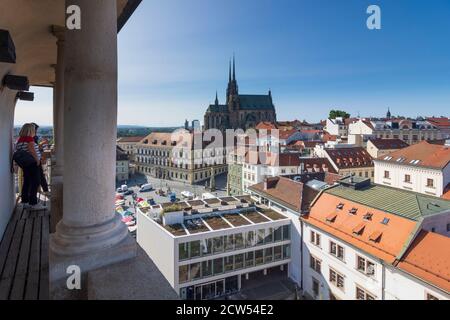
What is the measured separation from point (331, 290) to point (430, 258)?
738 centimetres

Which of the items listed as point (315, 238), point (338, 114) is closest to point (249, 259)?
point (315, 238)

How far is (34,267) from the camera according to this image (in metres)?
4.44

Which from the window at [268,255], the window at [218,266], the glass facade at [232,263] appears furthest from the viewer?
the window at [268,255]

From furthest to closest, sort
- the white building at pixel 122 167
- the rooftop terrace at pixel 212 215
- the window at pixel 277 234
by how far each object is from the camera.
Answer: the white building at pixel 122 167
the window at pixel 277 234
the rooftop terrace at pixel 212 215

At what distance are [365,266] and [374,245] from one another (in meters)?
1.42

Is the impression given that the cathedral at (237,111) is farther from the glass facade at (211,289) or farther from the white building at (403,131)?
the glass facade at (211,289)

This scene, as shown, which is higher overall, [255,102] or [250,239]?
[255,102]

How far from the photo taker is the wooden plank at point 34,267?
12.3ft

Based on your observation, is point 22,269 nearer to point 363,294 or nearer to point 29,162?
point 29,162

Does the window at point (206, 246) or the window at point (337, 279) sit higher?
the window at point (206, 246)

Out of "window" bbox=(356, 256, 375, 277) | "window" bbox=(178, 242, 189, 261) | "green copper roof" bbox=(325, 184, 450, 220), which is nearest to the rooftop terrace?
"window" bbox=(178, 242, 189, 261)

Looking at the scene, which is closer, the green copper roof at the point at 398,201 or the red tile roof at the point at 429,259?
the red tile roof at the point at 429,259

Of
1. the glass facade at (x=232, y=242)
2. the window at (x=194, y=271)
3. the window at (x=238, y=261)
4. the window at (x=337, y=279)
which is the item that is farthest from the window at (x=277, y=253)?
the window at (x=194, y=271)

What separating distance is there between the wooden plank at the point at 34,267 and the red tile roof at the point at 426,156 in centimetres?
3537
